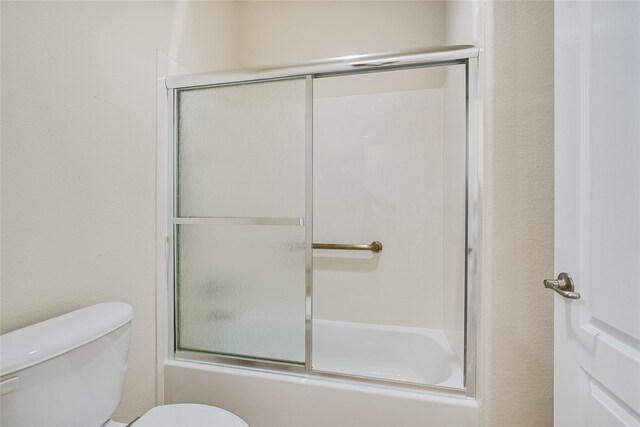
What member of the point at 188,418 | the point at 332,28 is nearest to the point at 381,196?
the point at 332,28

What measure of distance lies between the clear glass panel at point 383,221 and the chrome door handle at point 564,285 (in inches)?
32.9

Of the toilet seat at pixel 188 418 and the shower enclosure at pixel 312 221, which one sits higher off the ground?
the shower enclosure at pixel 312 221

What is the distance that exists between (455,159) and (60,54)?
1.52m

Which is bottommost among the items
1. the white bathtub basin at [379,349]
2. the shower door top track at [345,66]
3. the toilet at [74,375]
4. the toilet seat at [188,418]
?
the white bathtub basin at [379,349]

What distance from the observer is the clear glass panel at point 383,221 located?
1802 mm

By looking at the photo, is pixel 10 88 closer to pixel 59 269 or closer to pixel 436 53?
pixel 59 269

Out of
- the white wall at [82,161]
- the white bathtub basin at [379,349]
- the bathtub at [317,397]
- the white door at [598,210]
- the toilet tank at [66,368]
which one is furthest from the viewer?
the white bathtub basin at [379,349]

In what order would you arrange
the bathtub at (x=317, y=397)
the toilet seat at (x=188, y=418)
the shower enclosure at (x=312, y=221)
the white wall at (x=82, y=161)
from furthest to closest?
the shower enclosure at (x=312, y=221) → the bathtub at (x=317, y=397) → the toilet seat at (x=188, y=418) → the white wall at (x=82, y=161)

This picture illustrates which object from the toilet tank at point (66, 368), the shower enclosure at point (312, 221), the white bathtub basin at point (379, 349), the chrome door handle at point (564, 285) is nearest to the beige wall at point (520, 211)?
the shower enclosure at point (312, 221)

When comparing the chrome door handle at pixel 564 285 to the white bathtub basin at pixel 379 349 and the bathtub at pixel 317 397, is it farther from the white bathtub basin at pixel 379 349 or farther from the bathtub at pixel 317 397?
the white bathtub basin at pixel 379 349

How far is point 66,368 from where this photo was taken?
81 cm

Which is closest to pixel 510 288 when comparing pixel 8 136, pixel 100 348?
pixel 100 348

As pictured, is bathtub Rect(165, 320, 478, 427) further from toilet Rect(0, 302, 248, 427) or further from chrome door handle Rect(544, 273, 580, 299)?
chrome door handle Rect(544, 273, 580, 299)

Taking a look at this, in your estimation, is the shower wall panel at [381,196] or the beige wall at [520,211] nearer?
the beige wall at [520,211]
